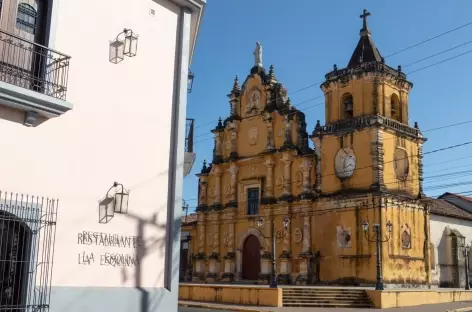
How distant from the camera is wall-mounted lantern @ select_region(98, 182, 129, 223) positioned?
865 cm

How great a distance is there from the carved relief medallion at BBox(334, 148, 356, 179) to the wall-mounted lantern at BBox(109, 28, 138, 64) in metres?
21.1

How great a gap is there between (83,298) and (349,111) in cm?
2436

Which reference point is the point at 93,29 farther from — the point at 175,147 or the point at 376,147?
the point at 376,147

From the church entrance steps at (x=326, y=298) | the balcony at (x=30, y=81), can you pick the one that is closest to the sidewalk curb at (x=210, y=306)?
the church entrance steps at (x=326, y=298)

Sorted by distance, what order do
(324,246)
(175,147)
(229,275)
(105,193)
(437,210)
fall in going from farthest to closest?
(437,210), (229,275), (324,246), (175,147), (105,193)

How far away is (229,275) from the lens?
3325cm

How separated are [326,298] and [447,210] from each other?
61.5ft

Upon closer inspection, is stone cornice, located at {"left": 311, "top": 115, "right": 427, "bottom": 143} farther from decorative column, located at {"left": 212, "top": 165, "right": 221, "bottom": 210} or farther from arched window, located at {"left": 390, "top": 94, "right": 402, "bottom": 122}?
decorative column, located at {"left": 212, "top": 165, "right": 221, "bottom": 210}

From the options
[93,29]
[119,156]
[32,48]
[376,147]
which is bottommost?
[119,156]

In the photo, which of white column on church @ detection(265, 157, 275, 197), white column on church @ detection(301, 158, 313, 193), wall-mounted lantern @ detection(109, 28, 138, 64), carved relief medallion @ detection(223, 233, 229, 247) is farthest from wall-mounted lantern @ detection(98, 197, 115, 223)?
carved relief medallion @ detection(223, 233, 229, 247)

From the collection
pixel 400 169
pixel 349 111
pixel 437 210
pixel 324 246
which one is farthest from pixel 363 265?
pixel 437 210

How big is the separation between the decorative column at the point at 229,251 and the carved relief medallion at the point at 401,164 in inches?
406

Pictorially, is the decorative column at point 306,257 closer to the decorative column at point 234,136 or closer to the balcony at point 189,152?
the decorative column at point 234,136

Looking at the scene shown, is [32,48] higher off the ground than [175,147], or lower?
higher
